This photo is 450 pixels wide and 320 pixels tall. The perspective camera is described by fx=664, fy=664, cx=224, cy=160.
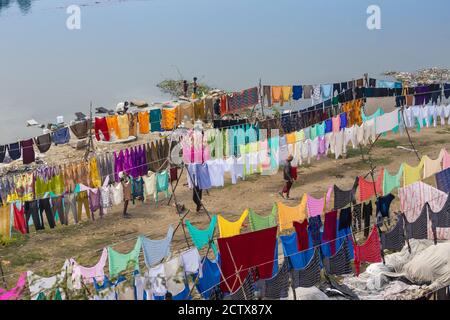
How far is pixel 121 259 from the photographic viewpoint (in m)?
8.91

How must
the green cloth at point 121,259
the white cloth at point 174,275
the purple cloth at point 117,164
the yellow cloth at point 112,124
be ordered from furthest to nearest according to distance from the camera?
1. the yellow cloth at point 112,124
2. the purple cloth at point 117,164
3. the green cloth at point 121,259
4. the white cloth at point 174,275

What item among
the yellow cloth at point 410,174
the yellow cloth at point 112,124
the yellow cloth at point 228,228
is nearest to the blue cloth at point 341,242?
the yellow cloth at point 228,228

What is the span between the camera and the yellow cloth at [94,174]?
13664 mm

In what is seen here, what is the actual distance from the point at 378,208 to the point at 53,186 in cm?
655

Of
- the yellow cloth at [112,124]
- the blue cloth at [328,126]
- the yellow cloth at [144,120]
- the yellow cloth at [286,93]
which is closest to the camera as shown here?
the blue cloth at [328,126]

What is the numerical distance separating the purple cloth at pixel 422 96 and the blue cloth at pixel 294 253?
931cm

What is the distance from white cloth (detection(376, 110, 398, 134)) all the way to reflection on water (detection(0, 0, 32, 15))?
131 ft

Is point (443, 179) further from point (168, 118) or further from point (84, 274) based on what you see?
point (168, 118)

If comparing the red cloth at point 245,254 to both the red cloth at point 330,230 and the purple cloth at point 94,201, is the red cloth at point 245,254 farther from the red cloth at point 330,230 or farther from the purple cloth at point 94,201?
the purple cloth at point 94,201

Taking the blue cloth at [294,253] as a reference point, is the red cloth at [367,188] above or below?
above
